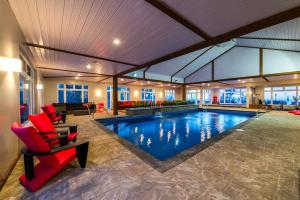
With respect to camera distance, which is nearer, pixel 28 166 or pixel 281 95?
pixel 28 166

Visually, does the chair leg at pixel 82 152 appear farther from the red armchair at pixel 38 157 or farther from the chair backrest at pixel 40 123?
the chair backrest at pixel 40 123

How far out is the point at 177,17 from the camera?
276 cm

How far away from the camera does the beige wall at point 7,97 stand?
1.89 metres

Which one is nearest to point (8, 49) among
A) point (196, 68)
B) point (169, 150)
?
point (169, 150)

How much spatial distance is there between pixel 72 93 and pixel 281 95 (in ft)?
67.0

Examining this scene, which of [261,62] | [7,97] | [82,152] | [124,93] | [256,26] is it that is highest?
[261,62]

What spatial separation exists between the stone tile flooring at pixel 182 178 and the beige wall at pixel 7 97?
0.81 ft

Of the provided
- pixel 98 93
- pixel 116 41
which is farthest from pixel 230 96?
pixel 116 41

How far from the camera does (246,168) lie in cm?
211

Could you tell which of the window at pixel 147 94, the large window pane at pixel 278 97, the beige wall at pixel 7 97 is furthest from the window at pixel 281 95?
the beige wall at pixel 7 97

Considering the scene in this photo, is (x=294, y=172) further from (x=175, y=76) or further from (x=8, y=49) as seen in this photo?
(x=175, y=76)

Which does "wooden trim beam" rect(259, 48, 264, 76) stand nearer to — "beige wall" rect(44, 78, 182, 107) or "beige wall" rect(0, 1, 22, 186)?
"beige wall" rect(44, 78, 182, 107)

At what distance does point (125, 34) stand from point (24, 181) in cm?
351

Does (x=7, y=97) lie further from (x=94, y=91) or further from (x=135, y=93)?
(x=135, y=93)
